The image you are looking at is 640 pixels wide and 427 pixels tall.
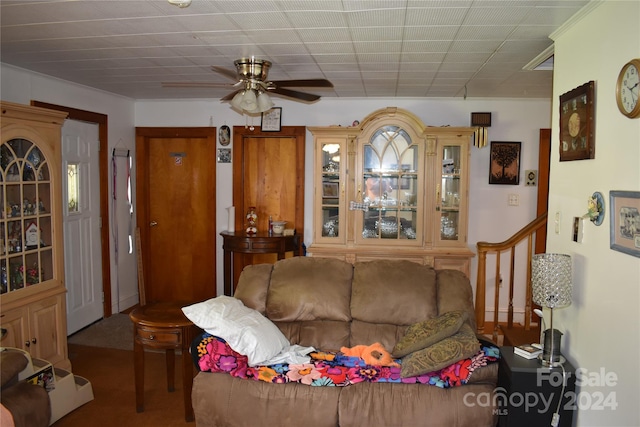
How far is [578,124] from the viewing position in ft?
8.00

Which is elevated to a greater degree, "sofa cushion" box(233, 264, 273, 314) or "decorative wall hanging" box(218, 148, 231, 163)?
"decorative wall hanging" box(218, 148, 231, 163)

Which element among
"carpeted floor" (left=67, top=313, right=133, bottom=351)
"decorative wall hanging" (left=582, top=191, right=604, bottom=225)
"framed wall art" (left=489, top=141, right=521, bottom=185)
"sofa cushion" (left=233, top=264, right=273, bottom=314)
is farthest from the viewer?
"framed wall art" (left=489, top=141, right=521, bottom=185)

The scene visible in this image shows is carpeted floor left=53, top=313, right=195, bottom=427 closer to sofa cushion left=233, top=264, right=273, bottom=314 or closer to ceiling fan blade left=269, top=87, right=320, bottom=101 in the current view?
sofa cushion left=233, top=264, right=273, bottom=314

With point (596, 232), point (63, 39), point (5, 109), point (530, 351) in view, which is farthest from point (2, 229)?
point (596, 232)

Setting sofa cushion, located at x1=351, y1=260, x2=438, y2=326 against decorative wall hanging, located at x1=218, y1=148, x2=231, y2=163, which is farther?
decorative wall hanging, located at x1=218, y1=148, x2=231, y2=163

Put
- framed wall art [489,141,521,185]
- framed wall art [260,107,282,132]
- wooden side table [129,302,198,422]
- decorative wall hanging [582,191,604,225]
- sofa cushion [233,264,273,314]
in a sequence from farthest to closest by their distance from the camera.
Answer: framed wall art [260,107,282,132] → framed wall art [489,141,521,185] → sofa cushion [233,264,273,314] → wooden side table [129,302,198,422] → decorative wall hanging [582,191,604,225]

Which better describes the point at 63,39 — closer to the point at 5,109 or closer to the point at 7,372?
the point at 5,109

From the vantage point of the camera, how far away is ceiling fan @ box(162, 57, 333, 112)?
3.00 m

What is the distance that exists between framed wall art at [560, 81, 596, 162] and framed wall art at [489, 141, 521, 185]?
2195 millimetres

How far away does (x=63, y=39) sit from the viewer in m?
2.97

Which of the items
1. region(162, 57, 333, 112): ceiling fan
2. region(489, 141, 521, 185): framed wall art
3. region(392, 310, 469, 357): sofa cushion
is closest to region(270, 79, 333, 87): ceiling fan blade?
region(162, 57, 333, 112): ceiling fan

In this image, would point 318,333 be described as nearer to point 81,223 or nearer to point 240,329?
point 240,329

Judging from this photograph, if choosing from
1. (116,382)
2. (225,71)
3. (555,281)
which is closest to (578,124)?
(555,281)

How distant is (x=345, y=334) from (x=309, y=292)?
1.12ft
